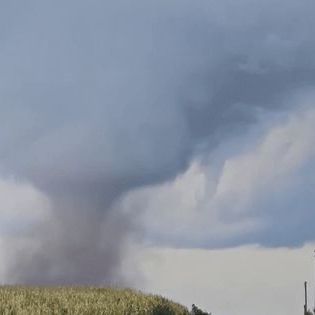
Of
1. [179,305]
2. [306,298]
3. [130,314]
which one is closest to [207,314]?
[179,305]

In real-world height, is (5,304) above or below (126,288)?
below

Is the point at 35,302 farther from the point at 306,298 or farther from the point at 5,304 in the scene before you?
the point at 306,298

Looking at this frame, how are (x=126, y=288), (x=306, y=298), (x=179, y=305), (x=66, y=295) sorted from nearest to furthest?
(x=66, y=295)
(x=179, y=305)
(x=126, y=288)
(x=306, y=298)

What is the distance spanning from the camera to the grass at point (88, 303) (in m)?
34.7

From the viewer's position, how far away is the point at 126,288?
2023 inches

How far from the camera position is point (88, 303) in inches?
1515

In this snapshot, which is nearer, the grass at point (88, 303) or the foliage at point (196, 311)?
the grass at point (88, 303)

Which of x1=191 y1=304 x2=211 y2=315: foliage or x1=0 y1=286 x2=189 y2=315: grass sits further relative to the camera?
x1=191 y1=304 x2=211 y2=315: foliage

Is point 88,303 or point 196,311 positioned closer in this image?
point 88,303

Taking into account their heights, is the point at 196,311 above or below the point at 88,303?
above

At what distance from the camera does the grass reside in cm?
3466

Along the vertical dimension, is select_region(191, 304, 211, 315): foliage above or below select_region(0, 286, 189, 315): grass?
above

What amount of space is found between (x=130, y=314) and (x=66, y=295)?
20.4 feet

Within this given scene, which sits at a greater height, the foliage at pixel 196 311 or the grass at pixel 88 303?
the foliage at pixel 196 311
